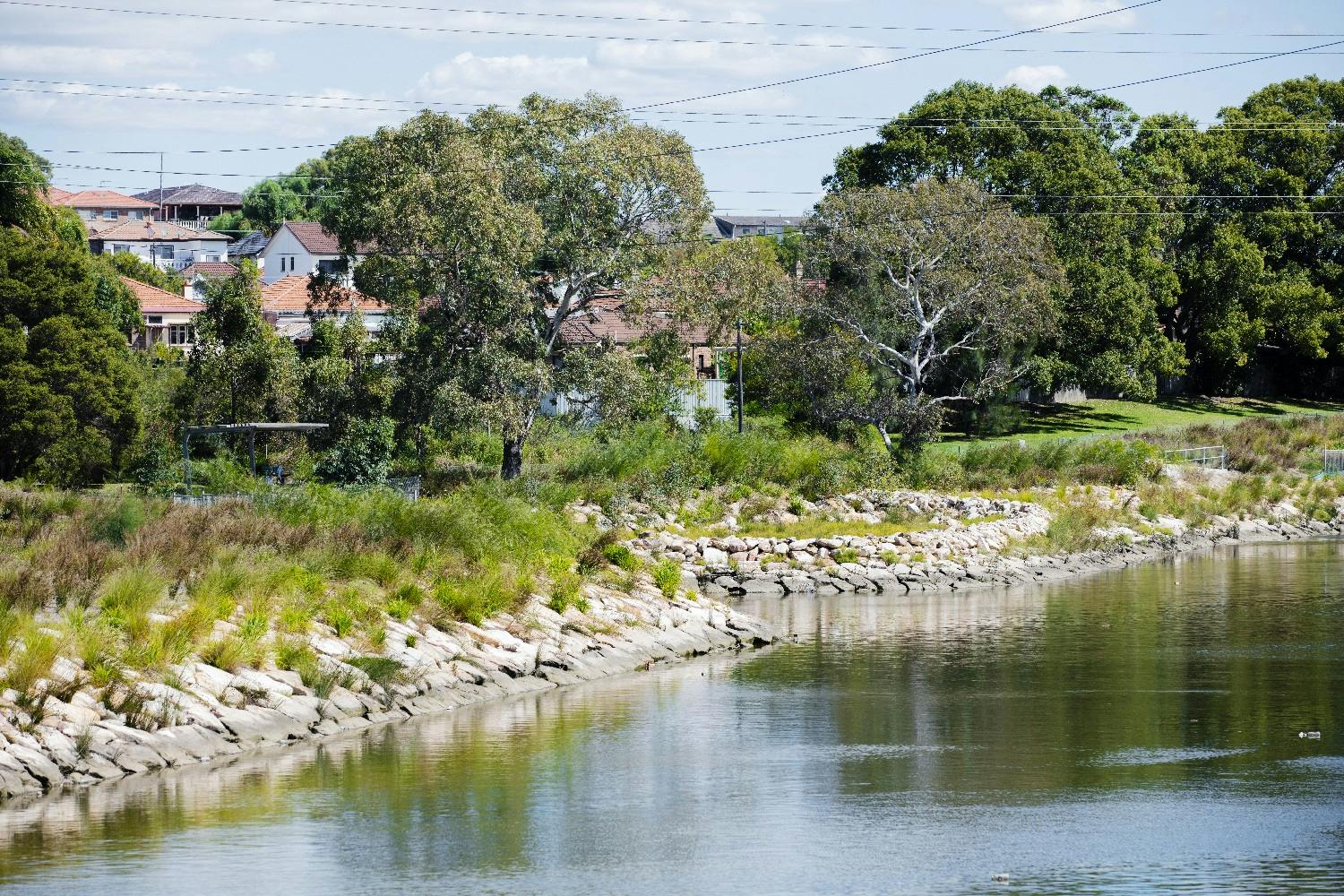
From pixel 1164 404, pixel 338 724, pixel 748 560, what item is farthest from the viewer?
pixel 1164 404

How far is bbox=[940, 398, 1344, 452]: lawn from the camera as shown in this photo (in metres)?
71.4

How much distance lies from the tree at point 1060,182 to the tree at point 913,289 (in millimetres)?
9647

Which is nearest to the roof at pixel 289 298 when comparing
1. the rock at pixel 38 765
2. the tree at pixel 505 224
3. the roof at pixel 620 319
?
the roof at pixel 620 319

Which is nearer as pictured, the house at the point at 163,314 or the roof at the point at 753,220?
the house at the point at 163,314

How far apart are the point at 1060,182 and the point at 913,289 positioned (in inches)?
559

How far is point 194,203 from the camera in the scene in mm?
156625

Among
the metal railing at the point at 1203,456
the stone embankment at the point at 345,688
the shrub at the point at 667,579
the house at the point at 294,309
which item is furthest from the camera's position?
the house at the point at 294,309

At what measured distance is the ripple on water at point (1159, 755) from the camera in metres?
22.9

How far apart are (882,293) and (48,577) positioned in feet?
119

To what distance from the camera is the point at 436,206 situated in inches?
1737

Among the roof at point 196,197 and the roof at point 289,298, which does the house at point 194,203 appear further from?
the roof at point 289,298

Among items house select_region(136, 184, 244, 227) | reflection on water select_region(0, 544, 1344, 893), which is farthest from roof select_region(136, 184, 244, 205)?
reflection on water select_region(0, 544, 1344, 893)

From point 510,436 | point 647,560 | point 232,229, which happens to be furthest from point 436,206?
point 232,229

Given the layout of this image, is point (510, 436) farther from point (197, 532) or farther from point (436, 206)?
point (197, 532)
